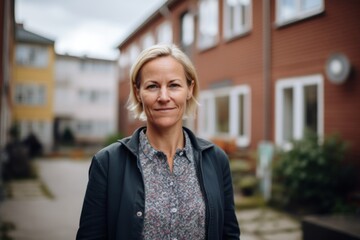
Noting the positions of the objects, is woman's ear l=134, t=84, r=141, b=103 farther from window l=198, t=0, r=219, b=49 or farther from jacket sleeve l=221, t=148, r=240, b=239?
window l=198, t=0, r=219, b=49

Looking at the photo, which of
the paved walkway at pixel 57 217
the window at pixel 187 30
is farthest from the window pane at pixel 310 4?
the window at pixel 187 30

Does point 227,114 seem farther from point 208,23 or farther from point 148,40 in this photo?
point 148,40

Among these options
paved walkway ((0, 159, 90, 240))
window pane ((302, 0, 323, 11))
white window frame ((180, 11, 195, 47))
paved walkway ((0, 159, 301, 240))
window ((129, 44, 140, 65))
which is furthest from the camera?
window ((129, 44, 140, 65))

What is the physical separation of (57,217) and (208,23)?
7.98 metres

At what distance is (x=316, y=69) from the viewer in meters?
8.09

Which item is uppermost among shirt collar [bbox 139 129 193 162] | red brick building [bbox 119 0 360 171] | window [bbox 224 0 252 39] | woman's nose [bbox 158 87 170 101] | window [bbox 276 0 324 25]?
window [bbox 224 0 252 39]

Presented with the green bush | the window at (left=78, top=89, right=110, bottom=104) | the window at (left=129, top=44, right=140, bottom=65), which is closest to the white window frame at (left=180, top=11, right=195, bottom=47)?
the window at (left=129, top=44, right=140, bottom=65)

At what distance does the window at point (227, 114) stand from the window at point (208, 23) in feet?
5.28

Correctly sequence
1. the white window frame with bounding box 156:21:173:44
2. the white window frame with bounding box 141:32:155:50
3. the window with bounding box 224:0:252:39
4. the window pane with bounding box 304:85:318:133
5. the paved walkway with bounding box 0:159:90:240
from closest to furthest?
1. the paved walkway with bounding box 0:159:90:240
2. the window pane with bounding box 304:85:318:133
3. the window with bounding box 224:0:252:39
4. the white window frame with bounding box 156:21:173:44
5. the white window frame with bounding box 141:32:155:50

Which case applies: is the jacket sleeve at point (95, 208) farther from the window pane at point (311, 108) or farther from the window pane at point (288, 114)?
the window pane at point (288, 114)

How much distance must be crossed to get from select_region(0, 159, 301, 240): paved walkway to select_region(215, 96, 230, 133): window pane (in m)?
4.51

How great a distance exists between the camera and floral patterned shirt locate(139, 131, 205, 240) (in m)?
1.76

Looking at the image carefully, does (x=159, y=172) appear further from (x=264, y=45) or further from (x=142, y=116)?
(x=264, y=45)

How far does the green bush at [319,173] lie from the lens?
686cm
